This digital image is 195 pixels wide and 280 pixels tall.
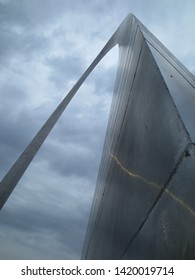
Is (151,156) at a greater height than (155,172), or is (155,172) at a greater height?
(151,156)

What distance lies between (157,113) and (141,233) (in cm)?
164

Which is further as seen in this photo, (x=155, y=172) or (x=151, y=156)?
(x=151, y=156)

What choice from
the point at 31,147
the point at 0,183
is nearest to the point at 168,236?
the point at 0,183

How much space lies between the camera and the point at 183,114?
11.5ft

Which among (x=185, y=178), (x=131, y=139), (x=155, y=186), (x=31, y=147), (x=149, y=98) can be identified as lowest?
(x=185, y=178)

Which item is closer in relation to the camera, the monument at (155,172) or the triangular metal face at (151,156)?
the monument at (155,172)

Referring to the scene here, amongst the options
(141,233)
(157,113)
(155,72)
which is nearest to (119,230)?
(141,233)

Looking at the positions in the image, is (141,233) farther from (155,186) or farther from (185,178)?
(185,178)

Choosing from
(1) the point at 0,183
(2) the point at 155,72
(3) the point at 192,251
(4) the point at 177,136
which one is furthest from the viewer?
(1) the point at 0,183

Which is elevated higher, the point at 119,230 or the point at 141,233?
the point at 119,230

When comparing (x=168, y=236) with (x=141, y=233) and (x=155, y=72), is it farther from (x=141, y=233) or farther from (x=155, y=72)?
(x=155, y=72)

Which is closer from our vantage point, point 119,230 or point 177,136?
point 177,136

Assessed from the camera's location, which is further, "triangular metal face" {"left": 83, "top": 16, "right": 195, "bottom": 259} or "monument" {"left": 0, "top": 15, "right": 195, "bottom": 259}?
"triangular metal face" {"left": 83, "top": 16, "right": 195, "bottom": 259}

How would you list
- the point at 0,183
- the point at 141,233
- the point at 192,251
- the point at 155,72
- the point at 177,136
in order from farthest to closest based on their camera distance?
the point at 0,183
the point at 155,72
the point at 141,233
the point at 177,136
the point at 192,251
